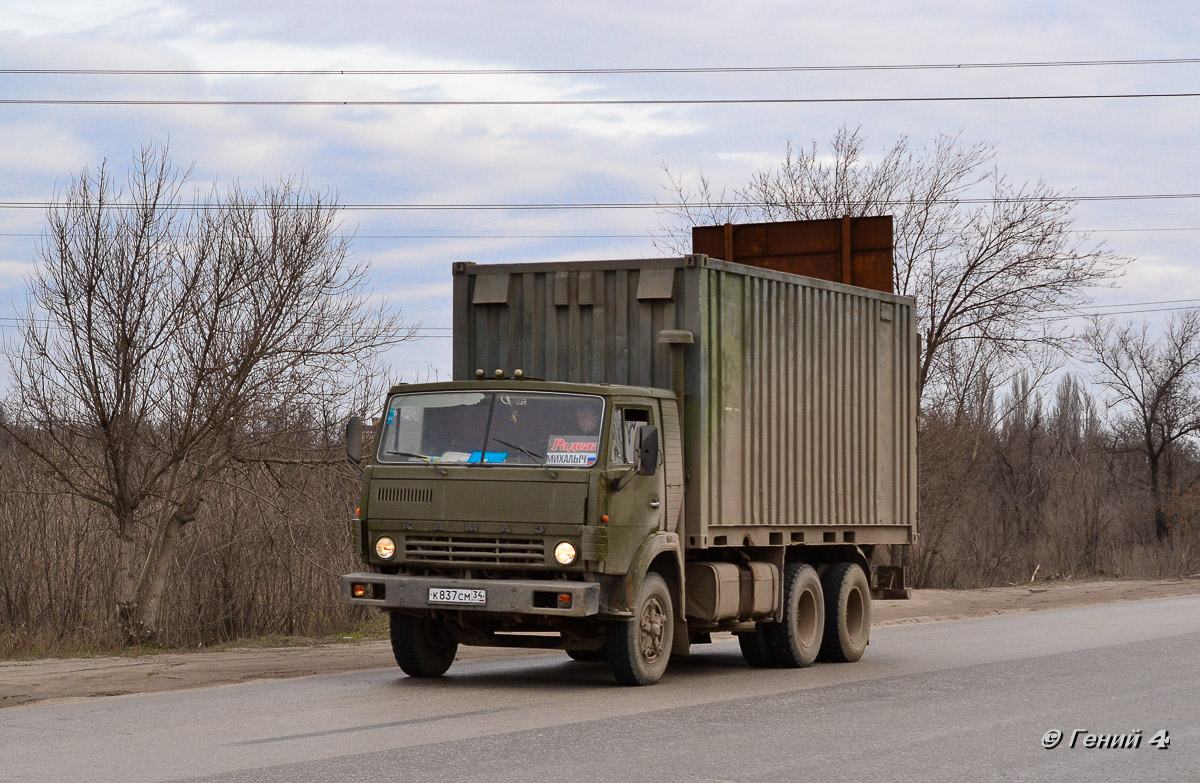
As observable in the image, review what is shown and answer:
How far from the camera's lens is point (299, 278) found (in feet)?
51.8

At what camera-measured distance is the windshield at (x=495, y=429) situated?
11.0 metres

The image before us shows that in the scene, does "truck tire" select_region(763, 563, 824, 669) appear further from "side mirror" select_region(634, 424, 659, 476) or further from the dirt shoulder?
"side mirror" select_region(634, 424, 659, 476)

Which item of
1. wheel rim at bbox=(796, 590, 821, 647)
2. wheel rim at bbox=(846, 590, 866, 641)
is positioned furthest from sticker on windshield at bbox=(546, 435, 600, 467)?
wheel rim at bbox=(846, 590, 866, 641)

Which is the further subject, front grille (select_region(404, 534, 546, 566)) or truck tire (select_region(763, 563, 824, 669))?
truck tire (select_region(763, 563, 824, 669))

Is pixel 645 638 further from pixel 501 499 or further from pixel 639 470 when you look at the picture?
pixel 501 499

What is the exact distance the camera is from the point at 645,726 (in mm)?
9148

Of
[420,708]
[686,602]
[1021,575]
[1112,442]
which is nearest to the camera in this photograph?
[420,708]

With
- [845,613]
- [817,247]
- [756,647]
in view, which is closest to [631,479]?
[756,647]

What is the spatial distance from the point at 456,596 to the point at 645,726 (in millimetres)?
2220

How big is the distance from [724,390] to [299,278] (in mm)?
5735

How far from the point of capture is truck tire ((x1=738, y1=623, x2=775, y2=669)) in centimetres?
1350

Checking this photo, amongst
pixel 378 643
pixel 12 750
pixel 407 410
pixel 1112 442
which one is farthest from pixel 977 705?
pixel 1112 442

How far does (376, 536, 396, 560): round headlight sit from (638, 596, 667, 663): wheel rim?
207 centimetres

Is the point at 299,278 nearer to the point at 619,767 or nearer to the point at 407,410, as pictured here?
the point at 407,410
